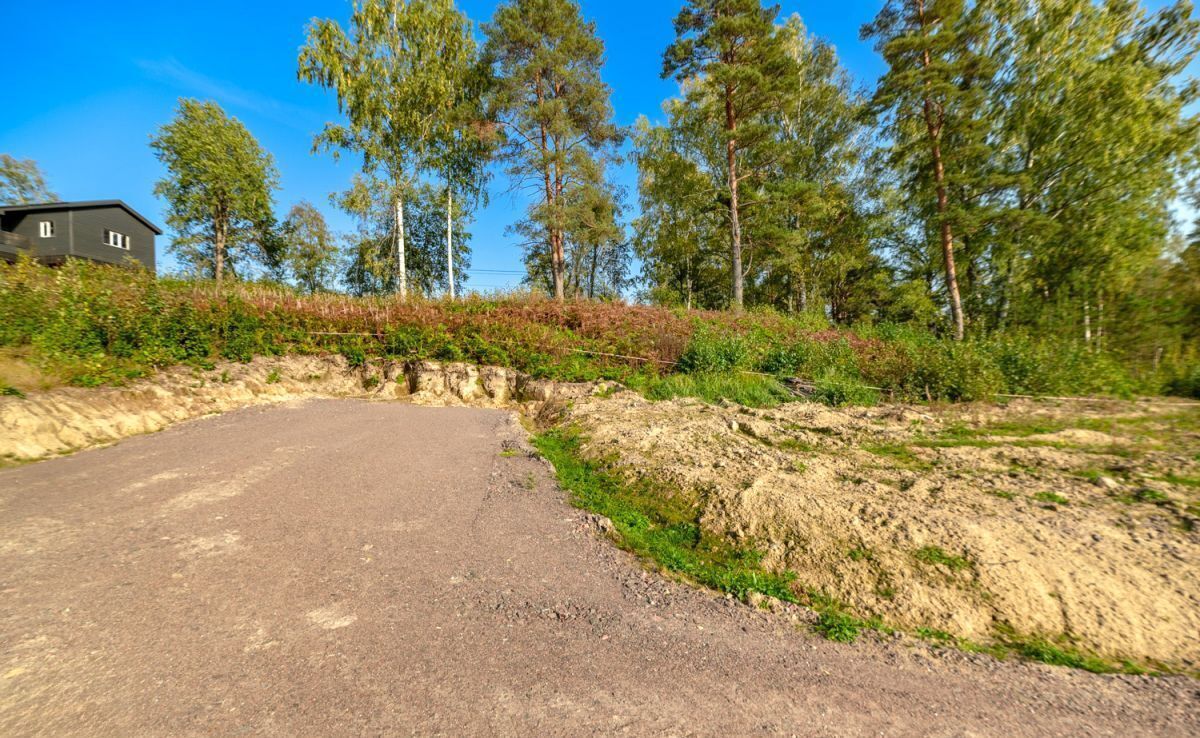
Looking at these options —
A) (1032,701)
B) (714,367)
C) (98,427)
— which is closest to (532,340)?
(714,367)

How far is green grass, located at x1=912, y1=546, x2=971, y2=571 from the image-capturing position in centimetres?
316

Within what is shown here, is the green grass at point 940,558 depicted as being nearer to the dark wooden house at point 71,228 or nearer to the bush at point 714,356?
the bush at point 714,356

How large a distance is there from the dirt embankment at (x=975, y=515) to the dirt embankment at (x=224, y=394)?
4643mm

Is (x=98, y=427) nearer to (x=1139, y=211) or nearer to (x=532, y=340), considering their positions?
(x=532, y=340)

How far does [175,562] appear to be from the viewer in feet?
10.9

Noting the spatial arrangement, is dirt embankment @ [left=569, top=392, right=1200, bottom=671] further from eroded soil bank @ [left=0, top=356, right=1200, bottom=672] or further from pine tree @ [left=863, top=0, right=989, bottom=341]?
pine tree @ [left=863, top=0, right=989, bottom=341]

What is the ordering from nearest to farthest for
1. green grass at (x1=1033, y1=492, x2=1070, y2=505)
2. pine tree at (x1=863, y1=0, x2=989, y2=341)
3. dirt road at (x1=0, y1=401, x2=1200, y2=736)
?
1. dirt road at (x1=0, y1=401, x2=1200, y2=736)
2. green grass at (x1=1033, y1=492, x2=1070, y2=505)
3. pine tree at (x1=863, y1=0, x2=989, y2=341)

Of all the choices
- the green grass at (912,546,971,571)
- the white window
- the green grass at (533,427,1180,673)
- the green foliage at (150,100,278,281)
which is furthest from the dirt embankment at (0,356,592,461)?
the white window

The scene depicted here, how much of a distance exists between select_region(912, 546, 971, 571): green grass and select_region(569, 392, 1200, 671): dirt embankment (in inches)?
0.5

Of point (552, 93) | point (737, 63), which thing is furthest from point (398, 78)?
point (737, 63)

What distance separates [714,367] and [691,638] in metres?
9.35

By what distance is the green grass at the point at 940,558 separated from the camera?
316 centimetres

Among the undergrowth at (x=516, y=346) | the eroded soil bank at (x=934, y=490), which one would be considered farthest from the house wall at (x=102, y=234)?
the eroded soil bank at (x=934, y=490)

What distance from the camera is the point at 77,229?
90.6 ft
